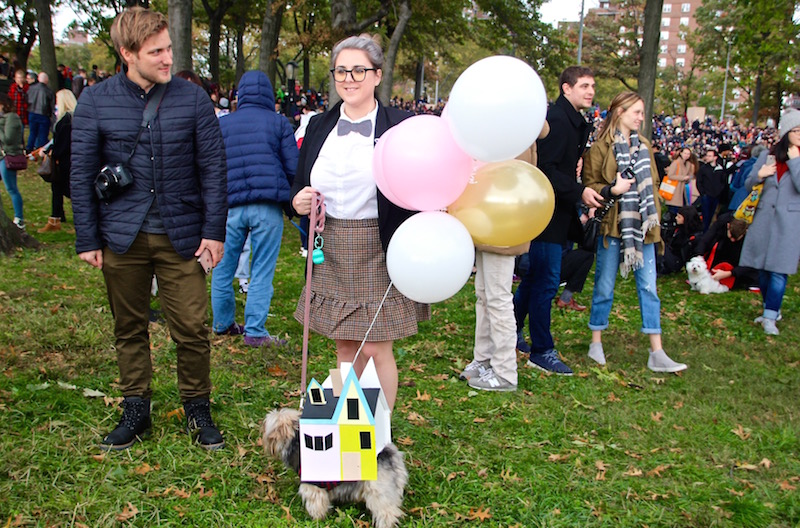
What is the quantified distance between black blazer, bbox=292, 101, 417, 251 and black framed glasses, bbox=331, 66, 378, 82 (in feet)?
0.76

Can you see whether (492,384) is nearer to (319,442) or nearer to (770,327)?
(319,442)

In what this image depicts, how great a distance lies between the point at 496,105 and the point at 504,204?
1.75 feet

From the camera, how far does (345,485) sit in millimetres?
2990

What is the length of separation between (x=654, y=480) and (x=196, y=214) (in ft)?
9.34

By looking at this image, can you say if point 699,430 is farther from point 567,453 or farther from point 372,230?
point 372,230

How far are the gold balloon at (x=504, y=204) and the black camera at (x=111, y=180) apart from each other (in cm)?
160

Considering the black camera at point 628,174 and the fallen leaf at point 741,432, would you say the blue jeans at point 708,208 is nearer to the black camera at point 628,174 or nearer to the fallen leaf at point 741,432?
the black camera at point 628,174

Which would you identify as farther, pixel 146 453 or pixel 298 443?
pixel 146 453

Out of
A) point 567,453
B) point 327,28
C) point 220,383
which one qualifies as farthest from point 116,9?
point 567,453

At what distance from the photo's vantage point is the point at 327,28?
17.0m

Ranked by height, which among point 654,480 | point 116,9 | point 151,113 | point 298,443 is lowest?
point 654,480

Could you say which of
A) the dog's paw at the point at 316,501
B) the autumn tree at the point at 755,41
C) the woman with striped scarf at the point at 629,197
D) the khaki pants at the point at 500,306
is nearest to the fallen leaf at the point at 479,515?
the dog's paw at the point at 316,501

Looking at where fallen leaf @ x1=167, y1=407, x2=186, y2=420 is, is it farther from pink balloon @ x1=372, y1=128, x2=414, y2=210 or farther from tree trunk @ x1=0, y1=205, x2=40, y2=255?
tree trunk @ x1=0, y1=205, x2=40, y2=255

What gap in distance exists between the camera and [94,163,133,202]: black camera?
3150mm
